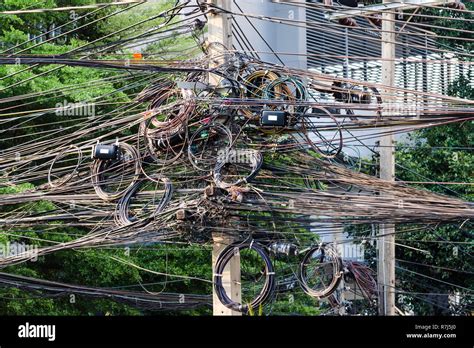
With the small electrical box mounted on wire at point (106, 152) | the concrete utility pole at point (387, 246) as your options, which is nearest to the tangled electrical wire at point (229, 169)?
the small electrical box mounted on wire at point (106, 152)

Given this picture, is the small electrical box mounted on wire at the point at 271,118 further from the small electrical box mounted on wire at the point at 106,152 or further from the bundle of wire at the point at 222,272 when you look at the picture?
the small electrical box mounted on wire at the point at 106,152

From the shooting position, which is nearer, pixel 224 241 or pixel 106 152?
pixel 224 241

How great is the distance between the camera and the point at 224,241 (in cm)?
1579

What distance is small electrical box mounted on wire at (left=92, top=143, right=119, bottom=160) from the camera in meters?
16.6

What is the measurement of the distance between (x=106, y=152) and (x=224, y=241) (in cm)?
205

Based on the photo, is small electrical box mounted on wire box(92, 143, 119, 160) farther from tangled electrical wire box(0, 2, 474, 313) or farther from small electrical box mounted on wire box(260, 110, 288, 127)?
small electrical box mounted on wire box(260, 110, 288, 127)

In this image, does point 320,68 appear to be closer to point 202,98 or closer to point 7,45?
point 7,45

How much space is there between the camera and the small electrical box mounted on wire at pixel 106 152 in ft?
54.6

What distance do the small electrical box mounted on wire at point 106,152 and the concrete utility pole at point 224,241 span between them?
5.21ft

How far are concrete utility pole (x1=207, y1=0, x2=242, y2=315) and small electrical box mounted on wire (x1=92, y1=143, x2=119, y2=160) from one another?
1.59 m

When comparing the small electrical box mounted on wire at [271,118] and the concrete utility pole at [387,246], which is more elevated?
the small electrical box mounted on wire at [271,118]

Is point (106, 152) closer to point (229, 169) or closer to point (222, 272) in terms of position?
point (229, 169)

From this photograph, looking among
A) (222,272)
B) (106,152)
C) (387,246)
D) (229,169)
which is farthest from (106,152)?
(387,246)

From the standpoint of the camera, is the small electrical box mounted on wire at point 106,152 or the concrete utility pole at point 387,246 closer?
the small electrical box mounted on wire at point 106,152
